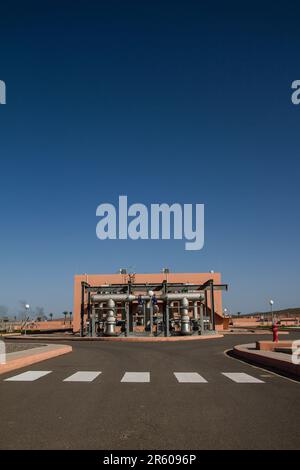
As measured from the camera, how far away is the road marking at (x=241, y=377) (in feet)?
36.0

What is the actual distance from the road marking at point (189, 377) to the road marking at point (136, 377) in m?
0.80

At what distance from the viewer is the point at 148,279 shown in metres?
55.5

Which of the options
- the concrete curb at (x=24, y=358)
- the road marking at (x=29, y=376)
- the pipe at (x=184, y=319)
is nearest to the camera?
the road marking at (x=29, y=376)

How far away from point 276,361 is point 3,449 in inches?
418

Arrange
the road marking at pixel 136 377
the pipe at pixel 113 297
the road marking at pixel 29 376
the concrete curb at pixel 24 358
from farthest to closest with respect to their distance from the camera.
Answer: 1. the pipe at pixel 113 297
2. the concrete curb at pixel 24 358
3. the road marking at pixel 136 377
4. the road marking at pixel 29 376

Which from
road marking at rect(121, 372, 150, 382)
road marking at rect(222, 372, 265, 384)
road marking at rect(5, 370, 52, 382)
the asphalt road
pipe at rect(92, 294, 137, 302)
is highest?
pipe at rect(92, 294, 137, 302)

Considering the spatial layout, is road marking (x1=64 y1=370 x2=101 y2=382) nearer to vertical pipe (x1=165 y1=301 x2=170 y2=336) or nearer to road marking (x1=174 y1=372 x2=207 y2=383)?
road marking (x1=174 y1=372 x2=207 y2=383)

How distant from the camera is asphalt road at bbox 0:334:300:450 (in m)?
5.36

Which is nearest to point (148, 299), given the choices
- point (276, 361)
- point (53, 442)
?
point (276, 361)

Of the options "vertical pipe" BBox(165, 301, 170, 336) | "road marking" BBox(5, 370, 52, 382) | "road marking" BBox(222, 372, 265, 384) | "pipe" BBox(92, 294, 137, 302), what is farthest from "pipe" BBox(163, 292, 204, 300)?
"road marking" BBox(5, 370, 52, 382)

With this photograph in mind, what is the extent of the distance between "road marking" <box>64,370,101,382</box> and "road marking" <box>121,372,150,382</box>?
0.79 meters

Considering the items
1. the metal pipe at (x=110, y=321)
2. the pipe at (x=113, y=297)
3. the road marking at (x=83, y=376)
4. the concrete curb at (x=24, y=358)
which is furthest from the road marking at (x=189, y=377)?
the metal pipe at (x=110, y=321)

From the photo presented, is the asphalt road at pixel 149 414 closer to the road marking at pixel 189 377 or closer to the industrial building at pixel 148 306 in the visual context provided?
the road marking at pixel 189 377
